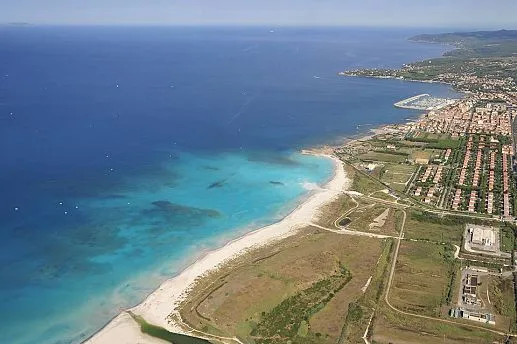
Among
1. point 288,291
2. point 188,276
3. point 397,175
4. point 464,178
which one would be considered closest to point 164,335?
point 188,276

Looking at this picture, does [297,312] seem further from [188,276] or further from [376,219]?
[376,219]

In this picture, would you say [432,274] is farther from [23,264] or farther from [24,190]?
[24,190]

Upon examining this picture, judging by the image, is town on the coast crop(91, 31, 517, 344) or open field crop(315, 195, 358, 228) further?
open field crop(315, 195, 358, 228)

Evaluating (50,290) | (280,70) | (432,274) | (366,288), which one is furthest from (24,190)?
(280,70)

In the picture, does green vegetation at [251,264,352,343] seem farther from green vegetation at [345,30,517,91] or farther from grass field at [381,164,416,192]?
green vegetation at [345,30,517,91]

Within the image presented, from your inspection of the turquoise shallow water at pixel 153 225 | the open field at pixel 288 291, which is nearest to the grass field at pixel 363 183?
the turquoise shallow water at pixel 153 225

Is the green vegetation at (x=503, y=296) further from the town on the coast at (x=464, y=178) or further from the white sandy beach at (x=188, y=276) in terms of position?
the white sandy beach at (x=188, y=276)

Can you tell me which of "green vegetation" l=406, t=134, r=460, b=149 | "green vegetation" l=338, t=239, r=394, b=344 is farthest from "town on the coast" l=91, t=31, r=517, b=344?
"green vegetation" l=406, t=134, r=460, b=149
